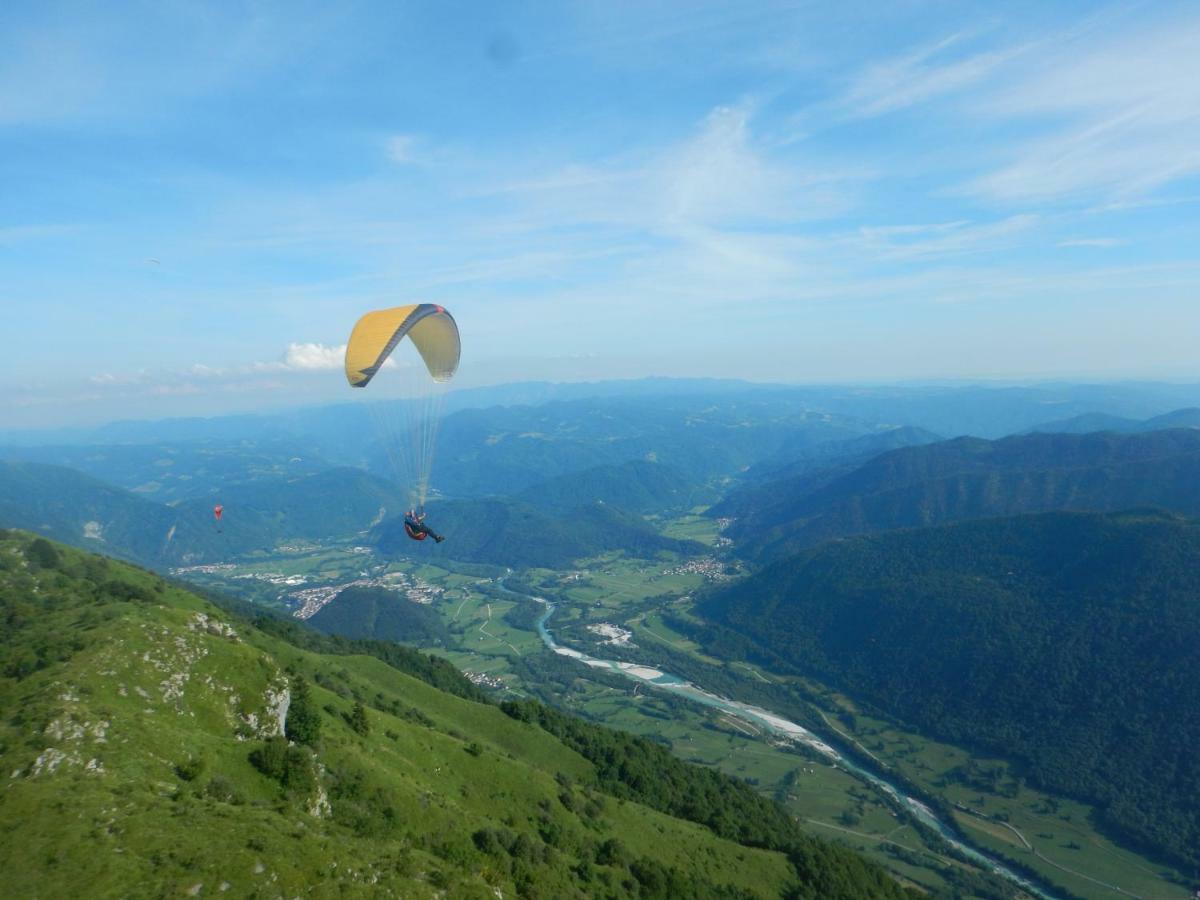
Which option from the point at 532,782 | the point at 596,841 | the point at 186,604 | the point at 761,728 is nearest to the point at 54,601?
the point at 186,604

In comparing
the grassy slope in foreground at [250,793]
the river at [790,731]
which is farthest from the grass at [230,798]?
the river at [790,731]

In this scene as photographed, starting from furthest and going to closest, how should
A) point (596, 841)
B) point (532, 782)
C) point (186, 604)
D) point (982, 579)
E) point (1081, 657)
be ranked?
point (982, 579) → point (1081, 657) → point (186, 604) → point (532, 782) → point (596, 841)

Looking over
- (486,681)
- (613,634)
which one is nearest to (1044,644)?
(613,634)

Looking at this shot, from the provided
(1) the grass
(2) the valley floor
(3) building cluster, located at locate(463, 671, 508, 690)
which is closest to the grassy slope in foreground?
(1) the grass

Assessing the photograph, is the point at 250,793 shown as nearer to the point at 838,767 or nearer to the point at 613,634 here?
the point at 838,767

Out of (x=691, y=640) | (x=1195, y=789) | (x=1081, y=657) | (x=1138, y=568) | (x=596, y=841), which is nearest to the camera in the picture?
(x=596, y=841)

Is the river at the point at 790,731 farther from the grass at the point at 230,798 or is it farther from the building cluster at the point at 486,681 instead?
the grass at the point at 230,798

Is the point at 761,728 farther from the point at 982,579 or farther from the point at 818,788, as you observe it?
the point at 982,579
